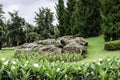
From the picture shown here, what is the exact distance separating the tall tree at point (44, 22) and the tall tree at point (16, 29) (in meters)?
3.44

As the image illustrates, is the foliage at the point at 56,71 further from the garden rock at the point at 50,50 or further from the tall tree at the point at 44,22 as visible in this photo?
the tall tree at the point at 44,22

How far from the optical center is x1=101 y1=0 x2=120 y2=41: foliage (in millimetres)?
26391

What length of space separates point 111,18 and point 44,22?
96.9 feet

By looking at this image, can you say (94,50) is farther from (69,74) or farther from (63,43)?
(69,74)

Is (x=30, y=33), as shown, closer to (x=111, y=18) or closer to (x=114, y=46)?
(x=111, y=18)

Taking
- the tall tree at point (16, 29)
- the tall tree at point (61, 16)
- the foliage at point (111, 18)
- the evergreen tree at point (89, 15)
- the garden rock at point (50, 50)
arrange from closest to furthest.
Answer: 1. the garden rock at point (50, 50)
2. the foliage at point (111, 18)
3. the evergreen tree at point (89, 15)
4. the tall tree at point (61, 16)
5. the tall tree at point (16, 29)

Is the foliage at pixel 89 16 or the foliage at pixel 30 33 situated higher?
the foliage at pixel 89 16

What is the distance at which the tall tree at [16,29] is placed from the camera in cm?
5116

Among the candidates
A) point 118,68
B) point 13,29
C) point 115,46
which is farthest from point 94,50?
point 13,29

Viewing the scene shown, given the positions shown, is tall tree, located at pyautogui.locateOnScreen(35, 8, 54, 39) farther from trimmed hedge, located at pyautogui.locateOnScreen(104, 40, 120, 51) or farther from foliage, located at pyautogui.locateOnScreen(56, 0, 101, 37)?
trimmed hedge, located at pyautogui.locateOnScreen(104, 40, 120, 51)

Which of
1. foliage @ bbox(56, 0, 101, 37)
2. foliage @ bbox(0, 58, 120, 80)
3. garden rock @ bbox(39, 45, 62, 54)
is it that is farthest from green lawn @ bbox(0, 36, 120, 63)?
foliage @ bbox(0, 58, 120, 80)

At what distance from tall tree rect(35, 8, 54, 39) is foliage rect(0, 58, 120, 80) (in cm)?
4404

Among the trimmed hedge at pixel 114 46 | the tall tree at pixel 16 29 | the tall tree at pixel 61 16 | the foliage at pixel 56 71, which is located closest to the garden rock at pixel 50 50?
the trimmed hedge at pixel 114 46

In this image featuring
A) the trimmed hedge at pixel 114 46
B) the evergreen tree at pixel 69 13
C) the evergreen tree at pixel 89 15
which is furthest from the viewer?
the evergreen tree at pixel 69 13
